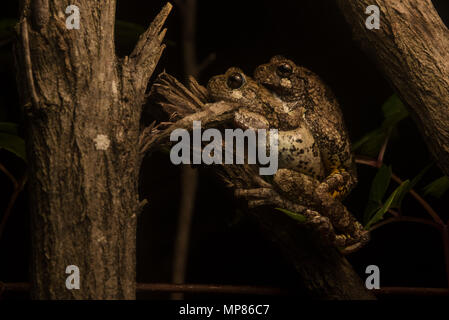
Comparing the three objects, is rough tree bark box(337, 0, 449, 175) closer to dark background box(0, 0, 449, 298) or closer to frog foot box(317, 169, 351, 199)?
frog foot box(317, 169, 351, 199)

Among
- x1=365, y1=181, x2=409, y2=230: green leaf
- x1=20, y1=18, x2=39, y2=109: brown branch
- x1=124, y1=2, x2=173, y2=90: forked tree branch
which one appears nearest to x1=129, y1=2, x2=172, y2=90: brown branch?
x1=124, y1=2, x2=173, y2=90: forked tree branch

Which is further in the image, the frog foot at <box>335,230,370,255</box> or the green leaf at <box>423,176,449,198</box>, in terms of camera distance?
the green leaf at <box>423,176,449,198</box>

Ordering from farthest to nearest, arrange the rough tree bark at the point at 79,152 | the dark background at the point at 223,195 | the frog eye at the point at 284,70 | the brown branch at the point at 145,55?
1. the dark background at the point at 223,195
2. the frog eye at the point at 284,70
3. the brown branch at the point at 145,55
4. the rough tree bark at the point at 79,152

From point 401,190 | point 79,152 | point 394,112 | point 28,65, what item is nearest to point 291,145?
point 401,190

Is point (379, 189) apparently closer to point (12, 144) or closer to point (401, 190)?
point (401, 190)

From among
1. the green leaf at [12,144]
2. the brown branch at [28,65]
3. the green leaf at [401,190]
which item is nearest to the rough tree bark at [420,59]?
the green leaf at [401,190]

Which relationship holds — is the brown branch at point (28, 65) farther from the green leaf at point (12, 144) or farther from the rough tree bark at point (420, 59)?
the rough tree bark at point (420, 59)
